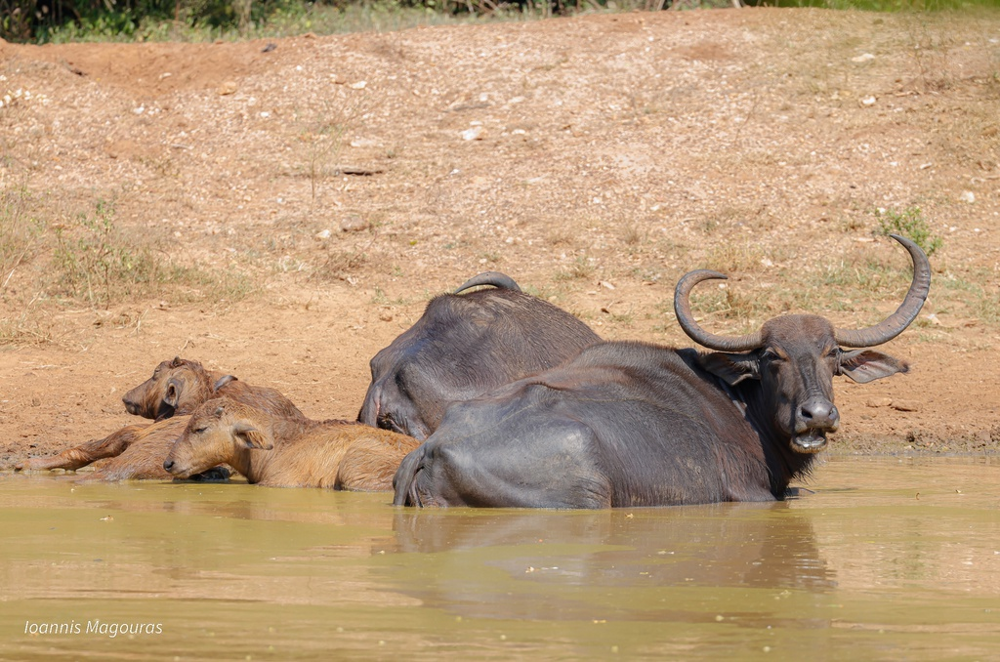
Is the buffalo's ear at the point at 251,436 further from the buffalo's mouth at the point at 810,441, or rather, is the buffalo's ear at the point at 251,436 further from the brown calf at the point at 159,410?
the buffalo's mouth at the point at 810,441

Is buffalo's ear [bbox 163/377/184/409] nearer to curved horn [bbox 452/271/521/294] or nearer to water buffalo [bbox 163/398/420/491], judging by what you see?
water buffalo [bbox 163/398/420/491]

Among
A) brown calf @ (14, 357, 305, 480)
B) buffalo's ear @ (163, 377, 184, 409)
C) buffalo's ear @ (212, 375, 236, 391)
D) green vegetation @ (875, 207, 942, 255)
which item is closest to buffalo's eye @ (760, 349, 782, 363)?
brown calf @ (14, 357, 305, 480)

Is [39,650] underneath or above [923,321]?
above

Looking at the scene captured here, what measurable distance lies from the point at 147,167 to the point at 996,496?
44.0ft

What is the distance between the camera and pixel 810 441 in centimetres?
831

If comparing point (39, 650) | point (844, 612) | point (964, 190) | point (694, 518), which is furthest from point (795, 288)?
point (39, 650)

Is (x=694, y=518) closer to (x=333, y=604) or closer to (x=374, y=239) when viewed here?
(x=333, y=604)

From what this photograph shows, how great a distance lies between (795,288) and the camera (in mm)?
14906

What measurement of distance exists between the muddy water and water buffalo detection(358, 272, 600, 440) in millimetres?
1470

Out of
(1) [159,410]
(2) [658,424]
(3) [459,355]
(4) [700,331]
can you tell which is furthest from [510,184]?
(2) [658,424]

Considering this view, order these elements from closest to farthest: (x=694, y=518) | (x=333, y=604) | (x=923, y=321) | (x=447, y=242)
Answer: (x=333, y=604), (x=694, y=518), (x=923, y=321), (x=447, y=242)

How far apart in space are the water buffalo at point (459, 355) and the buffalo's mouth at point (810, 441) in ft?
6.98

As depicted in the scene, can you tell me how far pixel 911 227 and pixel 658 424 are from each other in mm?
8212

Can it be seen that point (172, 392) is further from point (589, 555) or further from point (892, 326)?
point (589, 555)
